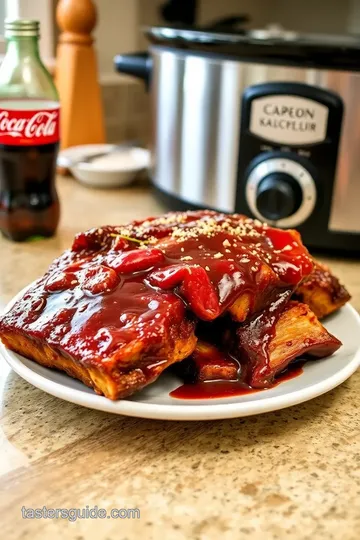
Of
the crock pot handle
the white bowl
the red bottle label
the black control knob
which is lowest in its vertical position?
the white bowl

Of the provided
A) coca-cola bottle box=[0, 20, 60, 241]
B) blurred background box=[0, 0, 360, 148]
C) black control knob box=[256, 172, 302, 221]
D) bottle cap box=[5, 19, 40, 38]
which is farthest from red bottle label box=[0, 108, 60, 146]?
blurred background box=[0, 0, 360, 148]

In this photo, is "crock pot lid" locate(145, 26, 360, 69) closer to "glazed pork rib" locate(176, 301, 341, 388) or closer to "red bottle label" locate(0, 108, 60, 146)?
"red bottle label" locate(0, 108, 60, 146)

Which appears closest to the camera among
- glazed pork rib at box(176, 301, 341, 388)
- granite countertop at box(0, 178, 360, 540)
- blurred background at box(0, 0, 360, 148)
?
→ granite countertop at box(0, 178, 360, 540)

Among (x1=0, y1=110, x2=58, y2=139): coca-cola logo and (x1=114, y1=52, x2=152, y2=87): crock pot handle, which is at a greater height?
(x1=114, y1=52, x2=152, y2=87): crock pot handle

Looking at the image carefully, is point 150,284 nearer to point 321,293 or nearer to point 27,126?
point 321,293

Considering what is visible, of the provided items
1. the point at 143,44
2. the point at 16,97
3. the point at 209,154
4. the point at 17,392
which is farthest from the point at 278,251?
the point at 143,44

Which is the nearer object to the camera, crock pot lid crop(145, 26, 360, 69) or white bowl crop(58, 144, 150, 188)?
crock pot lid crop(145, 26, 360, 69)

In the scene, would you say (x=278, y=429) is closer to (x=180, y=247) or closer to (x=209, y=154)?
(x=180, y=247)
